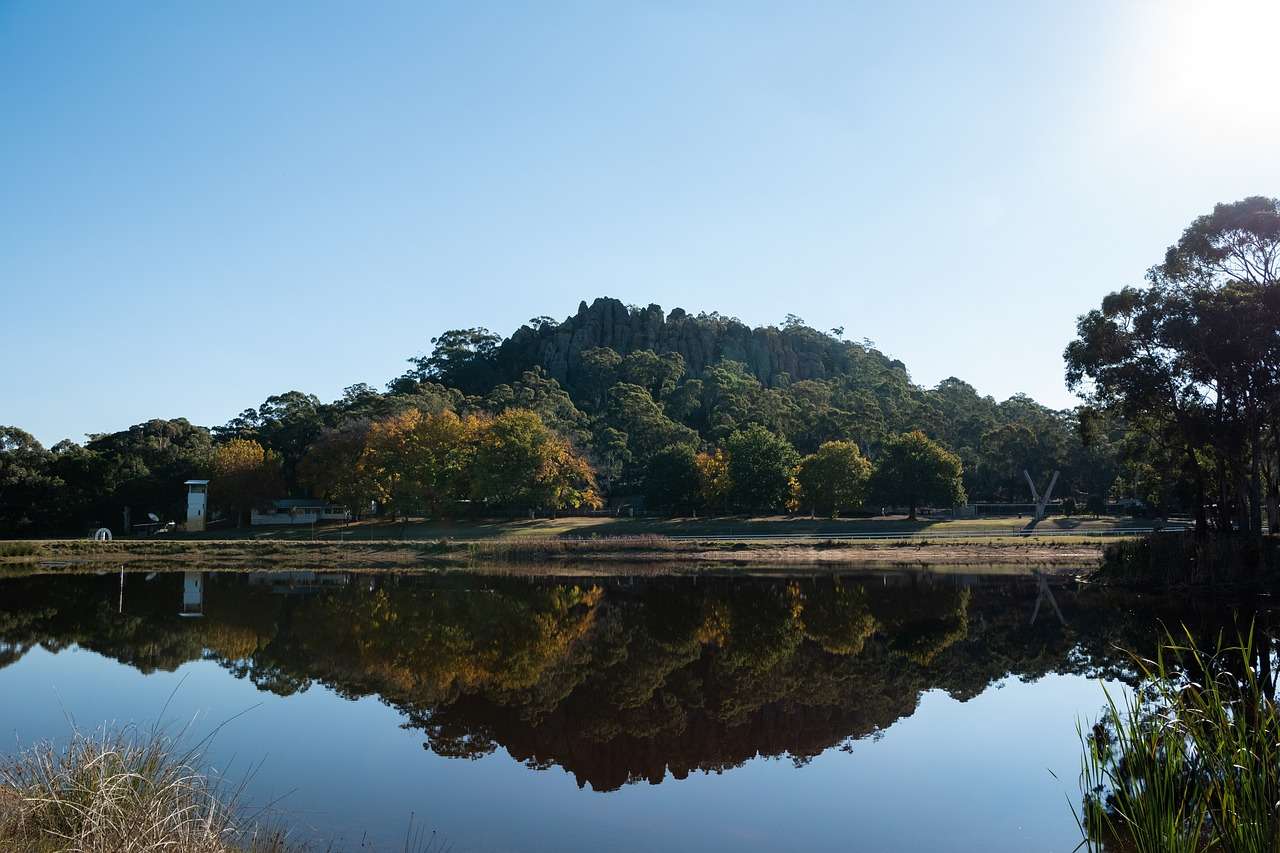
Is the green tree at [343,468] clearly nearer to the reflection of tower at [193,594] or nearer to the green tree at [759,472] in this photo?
the green tree at [759,472]

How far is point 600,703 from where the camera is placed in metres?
16.8

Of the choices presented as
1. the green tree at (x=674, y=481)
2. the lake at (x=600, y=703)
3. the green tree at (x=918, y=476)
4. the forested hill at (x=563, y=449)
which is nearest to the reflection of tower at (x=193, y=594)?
the lake at (x=600, y=703)

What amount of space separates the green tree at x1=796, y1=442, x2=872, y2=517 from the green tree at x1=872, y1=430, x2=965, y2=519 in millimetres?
1916

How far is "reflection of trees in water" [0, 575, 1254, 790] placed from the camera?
1491 cm

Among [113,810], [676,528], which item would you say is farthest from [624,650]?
[676,528]

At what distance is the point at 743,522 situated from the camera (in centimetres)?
7475

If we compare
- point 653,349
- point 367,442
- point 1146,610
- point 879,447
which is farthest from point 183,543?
point 653,349

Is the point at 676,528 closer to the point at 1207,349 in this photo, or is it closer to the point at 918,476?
the point at 918,476

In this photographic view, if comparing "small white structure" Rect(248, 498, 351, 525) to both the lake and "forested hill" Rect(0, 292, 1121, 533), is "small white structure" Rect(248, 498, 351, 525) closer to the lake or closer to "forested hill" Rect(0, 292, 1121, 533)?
"forested hill" Rect(0, 292, 1121, 533)

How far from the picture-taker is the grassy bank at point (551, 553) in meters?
50.0

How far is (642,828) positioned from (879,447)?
3826 inches

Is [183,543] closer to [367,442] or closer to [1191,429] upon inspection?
[367,442]

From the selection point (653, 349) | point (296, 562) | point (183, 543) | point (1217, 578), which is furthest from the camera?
point (653, 349)

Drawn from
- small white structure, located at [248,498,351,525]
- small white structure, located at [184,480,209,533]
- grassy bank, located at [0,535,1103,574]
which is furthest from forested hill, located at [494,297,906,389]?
grassy bank, located at [0,535,1103,574]
